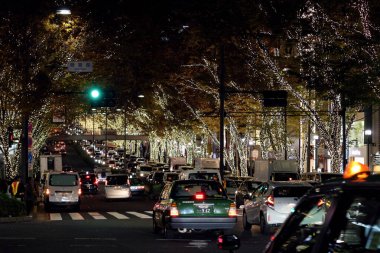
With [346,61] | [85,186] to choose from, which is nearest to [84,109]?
[85,186]

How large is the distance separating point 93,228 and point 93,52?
16.0m

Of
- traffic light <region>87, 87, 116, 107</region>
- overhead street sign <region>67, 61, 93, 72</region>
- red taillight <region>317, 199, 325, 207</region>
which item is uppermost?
overhead street sign <region>67, 61, 93, 72</region>

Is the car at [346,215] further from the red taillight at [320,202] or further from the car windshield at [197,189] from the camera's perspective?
the car windshield at [197,189]

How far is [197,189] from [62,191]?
56.7 ft

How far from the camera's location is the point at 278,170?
43.8m

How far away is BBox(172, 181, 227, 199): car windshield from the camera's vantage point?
21.3 metres

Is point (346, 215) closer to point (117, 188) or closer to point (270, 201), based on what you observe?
point (270, 201)

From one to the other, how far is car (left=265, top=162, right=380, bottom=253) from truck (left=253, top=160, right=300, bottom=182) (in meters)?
36.4

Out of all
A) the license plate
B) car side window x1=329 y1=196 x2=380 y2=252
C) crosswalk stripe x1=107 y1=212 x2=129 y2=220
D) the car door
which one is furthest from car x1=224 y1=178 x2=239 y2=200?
car side window x1=329 y1=196 x2=380 y2=252

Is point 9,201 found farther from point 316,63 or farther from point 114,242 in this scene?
point 316,63

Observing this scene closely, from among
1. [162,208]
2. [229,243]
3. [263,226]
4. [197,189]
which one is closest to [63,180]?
[263,226]

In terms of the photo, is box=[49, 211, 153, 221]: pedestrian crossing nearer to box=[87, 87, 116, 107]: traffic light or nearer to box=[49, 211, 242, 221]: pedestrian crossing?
box=[49, 211, 242, 221]: pedestrian crossing

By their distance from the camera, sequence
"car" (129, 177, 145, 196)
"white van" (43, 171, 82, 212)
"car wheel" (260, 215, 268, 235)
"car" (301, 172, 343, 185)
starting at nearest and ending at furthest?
"car wheel" (260, 215, 268, 235)
"car" (301, 172, 343, 185)
"white van" (43, 171, 82, 212)
"car" (129, 177, 145, 196)

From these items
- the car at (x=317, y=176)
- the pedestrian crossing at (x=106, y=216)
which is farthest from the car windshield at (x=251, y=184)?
the car at (x=317, y=176)
